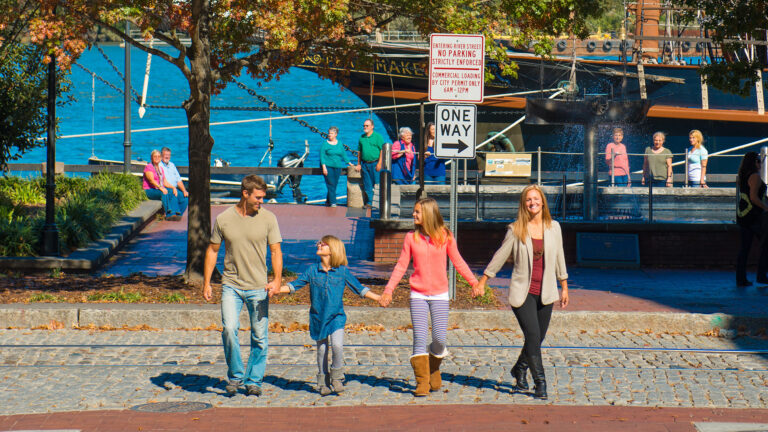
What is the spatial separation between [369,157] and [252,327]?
12.3 metres

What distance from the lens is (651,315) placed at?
10.7 m

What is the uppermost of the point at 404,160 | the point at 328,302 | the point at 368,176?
the point at 404,160

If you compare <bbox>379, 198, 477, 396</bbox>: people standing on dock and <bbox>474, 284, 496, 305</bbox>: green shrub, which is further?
<bbox>474, 284, 496, 305</bbox>: green shrub

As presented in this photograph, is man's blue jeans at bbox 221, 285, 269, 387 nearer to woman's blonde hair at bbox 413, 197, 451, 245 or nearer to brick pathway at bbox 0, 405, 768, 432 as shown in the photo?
brick pathway at bbox 0, 405, 768, 432

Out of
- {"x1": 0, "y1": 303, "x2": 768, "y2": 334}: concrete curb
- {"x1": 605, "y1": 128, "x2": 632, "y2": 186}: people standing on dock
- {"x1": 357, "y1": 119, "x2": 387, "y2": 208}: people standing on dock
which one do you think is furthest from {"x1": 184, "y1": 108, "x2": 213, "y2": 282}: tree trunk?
{"x1": 605, "y1": 128, "x2": 632, "y2": 186}: people standing on dock

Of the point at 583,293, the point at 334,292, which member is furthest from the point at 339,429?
the point at 583,293

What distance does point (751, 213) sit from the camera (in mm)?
12672

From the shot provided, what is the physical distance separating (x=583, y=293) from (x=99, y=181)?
456 inches

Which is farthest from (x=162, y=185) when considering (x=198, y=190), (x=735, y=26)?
(x=735, y=26)

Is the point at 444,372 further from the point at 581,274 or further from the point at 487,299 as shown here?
the point at 581,274

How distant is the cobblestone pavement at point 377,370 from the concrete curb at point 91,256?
10.3ft

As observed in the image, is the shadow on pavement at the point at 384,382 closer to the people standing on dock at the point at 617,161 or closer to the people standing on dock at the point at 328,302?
the people standing on dock at the point at 328,302

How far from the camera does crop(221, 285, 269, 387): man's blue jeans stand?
7.63 metres

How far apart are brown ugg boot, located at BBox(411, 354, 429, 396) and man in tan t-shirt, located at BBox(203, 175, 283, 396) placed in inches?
44.8
